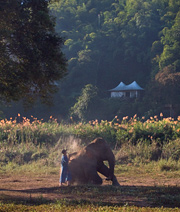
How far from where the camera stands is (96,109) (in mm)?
52156

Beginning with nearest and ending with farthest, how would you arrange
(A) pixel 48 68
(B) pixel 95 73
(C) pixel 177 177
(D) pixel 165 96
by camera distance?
(A) pixel 48 68
(C) pixel 177 177
(D) pixel 165 96
(B) pixel 95 73

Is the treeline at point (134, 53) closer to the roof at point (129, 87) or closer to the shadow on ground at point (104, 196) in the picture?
the roof at point (129, 87)

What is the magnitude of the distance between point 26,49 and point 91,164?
424 cm

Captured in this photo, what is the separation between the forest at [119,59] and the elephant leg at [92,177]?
1425 inches

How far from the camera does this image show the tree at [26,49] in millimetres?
11648

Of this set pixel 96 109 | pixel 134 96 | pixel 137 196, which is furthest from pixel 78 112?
pixel 137 196

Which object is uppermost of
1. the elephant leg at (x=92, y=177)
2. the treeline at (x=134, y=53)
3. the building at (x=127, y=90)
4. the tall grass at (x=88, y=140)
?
the treeline at (x=134, y=53)

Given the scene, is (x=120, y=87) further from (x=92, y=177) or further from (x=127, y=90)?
(x=92, y=177)

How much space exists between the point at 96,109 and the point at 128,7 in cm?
4003

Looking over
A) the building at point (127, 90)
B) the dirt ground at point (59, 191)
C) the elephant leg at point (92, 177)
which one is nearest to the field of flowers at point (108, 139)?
the dirt ground at point (59, 191)

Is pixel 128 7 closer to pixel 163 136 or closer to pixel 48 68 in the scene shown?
pixel 163 136

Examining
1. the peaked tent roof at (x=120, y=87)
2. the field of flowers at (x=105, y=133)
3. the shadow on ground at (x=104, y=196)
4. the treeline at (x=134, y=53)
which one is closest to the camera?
the shadow on ground at (x=104, y=196)

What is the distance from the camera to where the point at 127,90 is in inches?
2345

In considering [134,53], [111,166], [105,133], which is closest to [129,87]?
[134,53]
